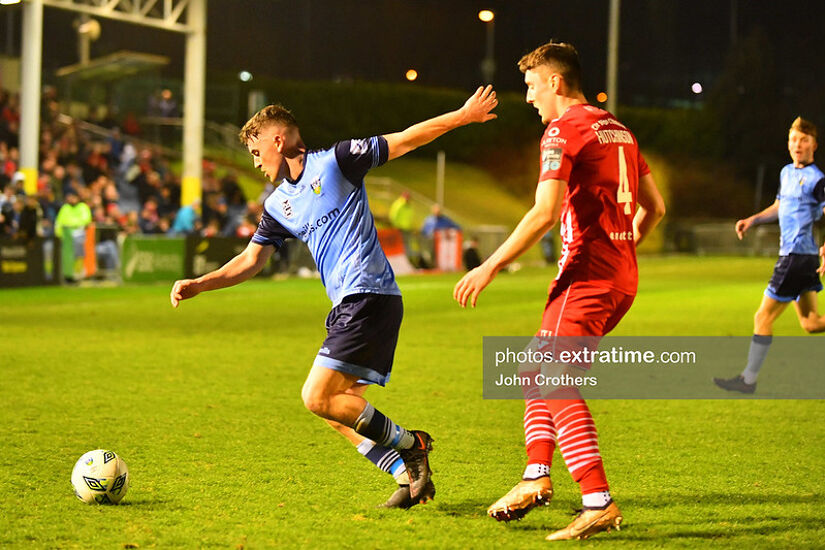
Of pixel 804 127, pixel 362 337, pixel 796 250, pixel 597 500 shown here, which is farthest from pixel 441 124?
pixel 796 250

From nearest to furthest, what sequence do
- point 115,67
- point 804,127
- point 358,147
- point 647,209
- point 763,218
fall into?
1. point 358,147
2. point 647,209
3. point 804,127
4. point 763,218
5. point 115,67

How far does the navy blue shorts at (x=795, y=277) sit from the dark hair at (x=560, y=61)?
516cm

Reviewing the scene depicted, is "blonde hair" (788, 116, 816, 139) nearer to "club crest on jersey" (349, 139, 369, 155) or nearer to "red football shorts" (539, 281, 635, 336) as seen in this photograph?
"red football shorts" (539, 281, 635, 336)

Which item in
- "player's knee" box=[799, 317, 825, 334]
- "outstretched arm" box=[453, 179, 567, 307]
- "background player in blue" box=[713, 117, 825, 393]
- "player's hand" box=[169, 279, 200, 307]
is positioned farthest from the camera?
"player's knee" box=[799, 317, 825, 334]

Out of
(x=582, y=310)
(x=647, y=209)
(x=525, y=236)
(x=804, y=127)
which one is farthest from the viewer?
(x=804, y=127)

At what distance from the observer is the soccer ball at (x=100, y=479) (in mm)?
5660

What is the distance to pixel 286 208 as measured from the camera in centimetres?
573

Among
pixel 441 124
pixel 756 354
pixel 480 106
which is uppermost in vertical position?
pixel 480 106

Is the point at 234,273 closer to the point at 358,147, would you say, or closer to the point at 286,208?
the point at 286,208

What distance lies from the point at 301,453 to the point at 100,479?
168 centimetres

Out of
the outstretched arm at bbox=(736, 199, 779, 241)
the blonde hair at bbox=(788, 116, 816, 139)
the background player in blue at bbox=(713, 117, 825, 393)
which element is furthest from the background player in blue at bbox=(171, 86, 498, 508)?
the background player in blue at bbox=(713, 117, 825, 393)

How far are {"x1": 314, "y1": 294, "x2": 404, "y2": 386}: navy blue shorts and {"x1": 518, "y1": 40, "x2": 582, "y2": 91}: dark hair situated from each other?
1.41 metres

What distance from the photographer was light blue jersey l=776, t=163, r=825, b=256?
378 inches

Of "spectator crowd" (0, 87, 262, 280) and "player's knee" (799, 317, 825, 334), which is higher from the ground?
"spectator crowd" (0, 87, 262, 280)
